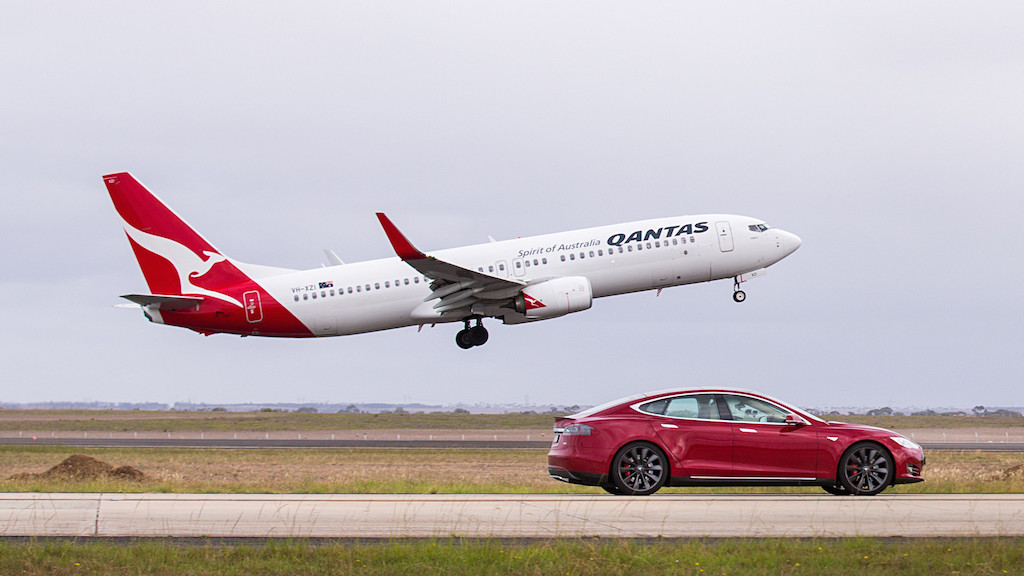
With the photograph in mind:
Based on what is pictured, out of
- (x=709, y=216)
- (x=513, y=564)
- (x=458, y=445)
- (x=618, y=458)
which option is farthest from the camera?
(x=458, y=445)

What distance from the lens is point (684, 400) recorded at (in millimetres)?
18219

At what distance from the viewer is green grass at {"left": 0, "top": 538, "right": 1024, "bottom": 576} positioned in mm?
11570

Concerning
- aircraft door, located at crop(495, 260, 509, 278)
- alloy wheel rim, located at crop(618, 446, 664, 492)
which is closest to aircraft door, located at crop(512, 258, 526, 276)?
aircraft door, located at crop(495, 260, 509, 278)

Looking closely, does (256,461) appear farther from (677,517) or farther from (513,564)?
(513,564)

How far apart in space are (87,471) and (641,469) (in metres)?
23.9

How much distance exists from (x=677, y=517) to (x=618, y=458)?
2.27m

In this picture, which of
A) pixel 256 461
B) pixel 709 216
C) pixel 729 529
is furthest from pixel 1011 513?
pixel 256 461

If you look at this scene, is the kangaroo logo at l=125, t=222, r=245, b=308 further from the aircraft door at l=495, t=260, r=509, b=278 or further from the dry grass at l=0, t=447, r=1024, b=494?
the aircraft door at l=495, t=260, r=509, b=278

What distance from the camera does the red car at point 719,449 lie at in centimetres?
1769

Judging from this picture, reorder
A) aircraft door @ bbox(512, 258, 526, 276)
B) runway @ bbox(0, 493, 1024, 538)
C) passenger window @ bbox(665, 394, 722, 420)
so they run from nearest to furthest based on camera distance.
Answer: runway @ bbox(0, 493, 1024, 538) → passenger window @ bbox(665, 394, 722, 420) → aircraft door @ bbox(512, 258, 526, 276)

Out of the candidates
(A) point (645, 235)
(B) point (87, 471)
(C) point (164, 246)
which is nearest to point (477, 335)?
(A) point (645, 235)

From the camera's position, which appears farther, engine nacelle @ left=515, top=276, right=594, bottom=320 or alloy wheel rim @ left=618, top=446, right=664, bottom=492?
engine nacelle @ left=515, top=276, right=594, bottom=320

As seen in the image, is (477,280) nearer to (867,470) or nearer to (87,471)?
(87,471)

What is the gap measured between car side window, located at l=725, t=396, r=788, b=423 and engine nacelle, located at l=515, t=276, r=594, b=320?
21.3 m
